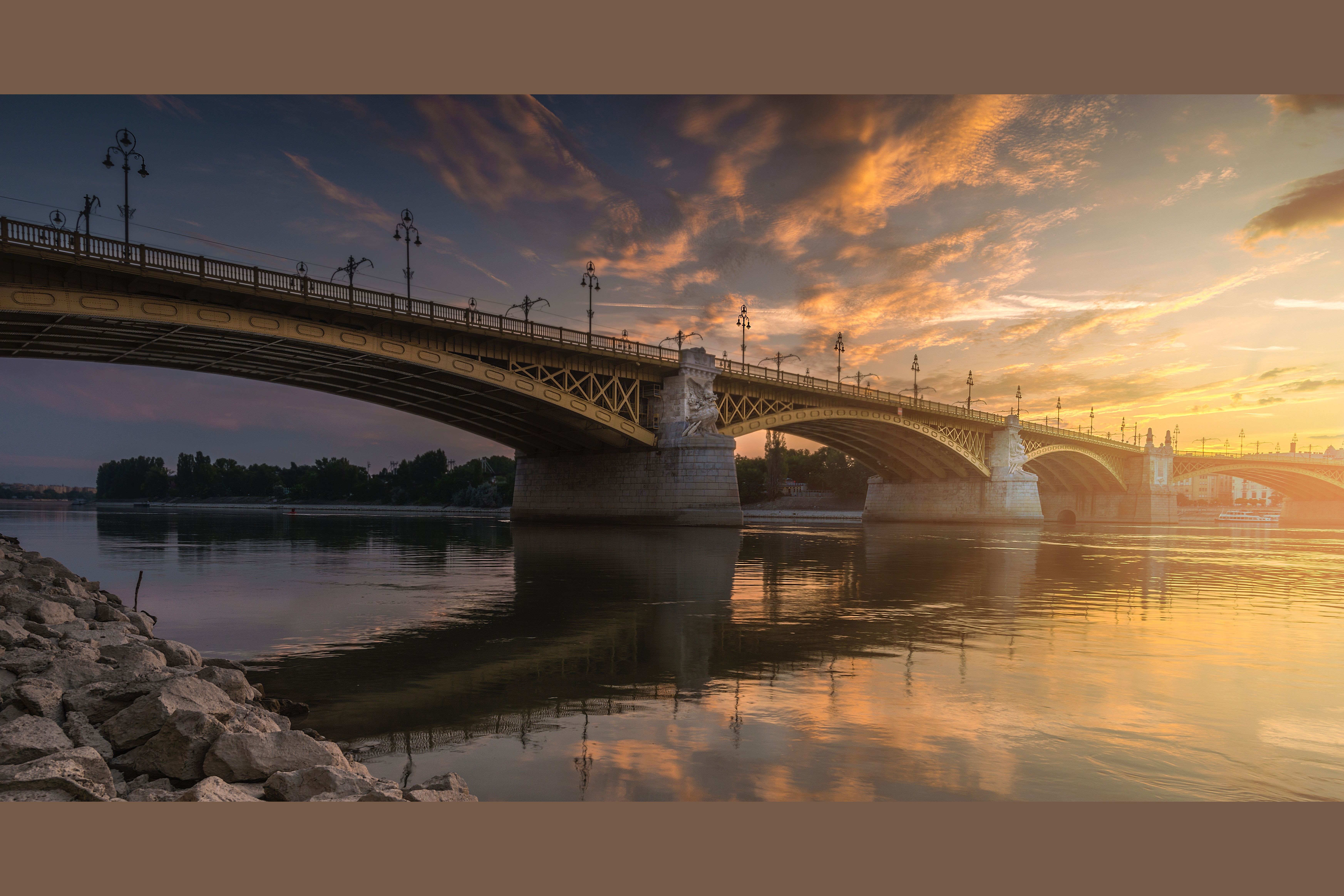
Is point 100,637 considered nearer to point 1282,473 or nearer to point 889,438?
point 889,438

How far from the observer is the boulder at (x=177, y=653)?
859cm

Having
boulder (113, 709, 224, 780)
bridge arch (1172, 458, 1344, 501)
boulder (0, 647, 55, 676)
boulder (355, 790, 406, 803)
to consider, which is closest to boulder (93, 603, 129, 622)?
boulder (0, 647, 55, 676)

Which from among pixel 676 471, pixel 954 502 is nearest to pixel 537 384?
pixel 676 471

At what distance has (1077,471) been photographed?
367ft

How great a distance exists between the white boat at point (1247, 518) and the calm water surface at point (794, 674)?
345 ft

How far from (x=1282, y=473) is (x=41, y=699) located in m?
160

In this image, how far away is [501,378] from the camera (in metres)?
44.1

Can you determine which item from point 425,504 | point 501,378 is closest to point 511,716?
point 501,378

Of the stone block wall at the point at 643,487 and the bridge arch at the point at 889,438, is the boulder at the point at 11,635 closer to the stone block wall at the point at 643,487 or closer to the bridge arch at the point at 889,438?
the stone block wall at the point at 643,487

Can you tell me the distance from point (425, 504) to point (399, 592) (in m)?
140

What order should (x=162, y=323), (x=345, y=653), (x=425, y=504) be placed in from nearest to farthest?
1. (x=345, y=653)
2. (x=162, y=323)
3. (x=425, y=504)

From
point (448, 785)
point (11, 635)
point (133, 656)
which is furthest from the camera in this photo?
point (11, 635)

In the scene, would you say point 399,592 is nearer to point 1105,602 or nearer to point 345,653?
point 345,653

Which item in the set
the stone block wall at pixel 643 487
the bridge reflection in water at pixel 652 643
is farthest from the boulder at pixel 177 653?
the stone block wall at pixel 643 487
